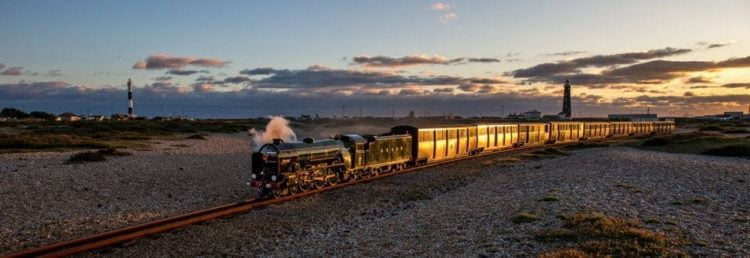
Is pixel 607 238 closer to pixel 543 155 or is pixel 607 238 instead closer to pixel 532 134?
pixel 543 155

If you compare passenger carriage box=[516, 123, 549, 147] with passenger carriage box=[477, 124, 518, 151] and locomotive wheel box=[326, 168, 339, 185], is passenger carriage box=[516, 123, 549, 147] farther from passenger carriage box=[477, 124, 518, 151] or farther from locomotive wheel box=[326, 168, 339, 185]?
locomotive wheel box=[326, 168, 339, 185]

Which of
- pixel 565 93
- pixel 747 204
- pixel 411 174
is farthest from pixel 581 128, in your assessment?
pixel 565 93

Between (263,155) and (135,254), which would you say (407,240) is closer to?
(135,254)

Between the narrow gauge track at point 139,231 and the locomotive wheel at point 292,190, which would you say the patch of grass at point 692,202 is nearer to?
the narrow gauge track at point 139,231

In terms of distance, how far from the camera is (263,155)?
21562mm

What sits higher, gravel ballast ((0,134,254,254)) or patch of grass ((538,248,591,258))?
patch of grass ((538,248,591,258))

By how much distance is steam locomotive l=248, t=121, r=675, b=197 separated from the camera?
845 inches

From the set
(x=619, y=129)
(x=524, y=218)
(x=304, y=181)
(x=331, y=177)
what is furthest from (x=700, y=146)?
(x=524, y=218)

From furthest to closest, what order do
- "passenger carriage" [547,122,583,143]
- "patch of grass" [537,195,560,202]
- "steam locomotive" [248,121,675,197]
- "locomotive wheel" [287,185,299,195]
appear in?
"passenger carriage" [547,122,583,143] → "locomotive wheel" [287,185,299,195] → "steam locomotive" [248,121,675,197] → "patch of grass" [537,195,560,202]

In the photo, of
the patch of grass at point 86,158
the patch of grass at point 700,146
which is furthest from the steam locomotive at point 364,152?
the patch of grass at point 86,158

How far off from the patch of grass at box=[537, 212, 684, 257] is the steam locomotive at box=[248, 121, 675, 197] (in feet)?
37.7

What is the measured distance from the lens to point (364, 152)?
89.8ft

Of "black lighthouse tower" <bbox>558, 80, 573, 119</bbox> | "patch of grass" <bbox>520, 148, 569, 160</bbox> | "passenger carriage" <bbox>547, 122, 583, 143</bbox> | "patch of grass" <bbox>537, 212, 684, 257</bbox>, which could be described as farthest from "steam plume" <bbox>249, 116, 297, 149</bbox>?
"black lighthouse tower" <bbox>558, 80, 573, 119</bbox>

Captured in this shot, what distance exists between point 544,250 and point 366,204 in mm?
10037
